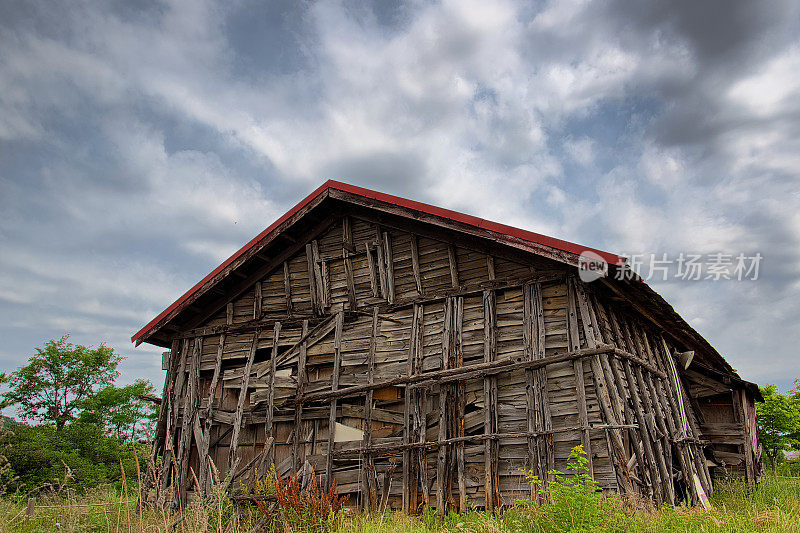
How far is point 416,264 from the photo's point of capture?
1105 centimetres

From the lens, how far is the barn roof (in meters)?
9.24

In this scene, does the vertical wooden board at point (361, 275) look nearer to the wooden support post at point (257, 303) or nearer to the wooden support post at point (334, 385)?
the wooden support post at point (334, 385)

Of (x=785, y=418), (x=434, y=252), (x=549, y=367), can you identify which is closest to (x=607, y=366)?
(x=549, y=367)

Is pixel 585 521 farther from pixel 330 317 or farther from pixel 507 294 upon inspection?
pixel 330 317

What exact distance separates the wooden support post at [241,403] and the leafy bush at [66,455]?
13.9 meters

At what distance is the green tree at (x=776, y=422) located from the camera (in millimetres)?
28328

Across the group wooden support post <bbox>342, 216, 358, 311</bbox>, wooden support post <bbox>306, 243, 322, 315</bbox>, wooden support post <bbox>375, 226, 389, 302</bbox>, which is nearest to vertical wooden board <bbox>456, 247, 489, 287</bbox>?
wooden support post <bbox>375, 226, 389, 302</bbox>

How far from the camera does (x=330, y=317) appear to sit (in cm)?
1175

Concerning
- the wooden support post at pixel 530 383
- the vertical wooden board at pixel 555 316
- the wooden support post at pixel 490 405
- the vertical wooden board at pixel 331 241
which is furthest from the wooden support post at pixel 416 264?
the vertical wooden board at pixel 555 316

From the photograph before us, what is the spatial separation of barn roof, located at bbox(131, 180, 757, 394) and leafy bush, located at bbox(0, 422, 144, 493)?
13564mm

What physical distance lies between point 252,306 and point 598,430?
7.94 meters

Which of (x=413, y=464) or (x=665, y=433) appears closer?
(x=413, y=464)

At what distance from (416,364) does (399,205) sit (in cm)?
304

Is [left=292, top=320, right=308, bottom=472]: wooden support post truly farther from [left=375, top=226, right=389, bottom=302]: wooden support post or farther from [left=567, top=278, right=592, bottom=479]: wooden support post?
[left=567, top=278, right=592, bottom=479]: wooden support post
